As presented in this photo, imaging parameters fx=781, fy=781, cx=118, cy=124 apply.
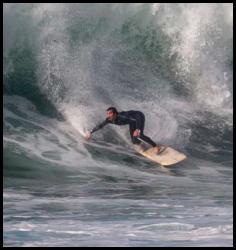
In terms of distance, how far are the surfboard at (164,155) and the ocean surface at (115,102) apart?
107mm

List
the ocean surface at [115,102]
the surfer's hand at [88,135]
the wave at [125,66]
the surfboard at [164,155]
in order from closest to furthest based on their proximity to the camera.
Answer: the ocean surface at [115,102] < the surfer's hand at [88,135] < the surfboard at [164,155] < the wave at [125,66]

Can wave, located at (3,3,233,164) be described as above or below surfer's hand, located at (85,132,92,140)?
above

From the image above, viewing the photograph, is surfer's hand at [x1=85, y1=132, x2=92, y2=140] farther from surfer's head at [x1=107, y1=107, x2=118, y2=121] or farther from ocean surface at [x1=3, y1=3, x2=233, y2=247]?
surfer's head at [x1=107, y1=107, x2=118, y2=121]

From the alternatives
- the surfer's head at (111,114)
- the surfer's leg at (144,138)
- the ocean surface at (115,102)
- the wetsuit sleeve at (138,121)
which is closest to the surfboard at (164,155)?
the ocean surface at (115,102)

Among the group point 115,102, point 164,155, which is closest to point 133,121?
point 164,155

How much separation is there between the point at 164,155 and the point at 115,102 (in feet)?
6.29

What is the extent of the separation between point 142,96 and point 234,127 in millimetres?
1729

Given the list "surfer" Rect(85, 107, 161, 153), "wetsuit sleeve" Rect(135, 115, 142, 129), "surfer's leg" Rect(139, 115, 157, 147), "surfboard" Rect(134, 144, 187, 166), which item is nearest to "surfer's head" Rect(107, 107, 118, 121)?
"surfer" Rect(85, 107, 161, 153)

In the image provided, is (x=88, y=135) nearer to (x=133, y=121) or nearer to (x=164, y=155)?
(x=133, y=121)

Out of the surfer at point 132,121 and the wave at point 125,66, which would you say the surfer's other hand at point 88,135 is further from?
the wave at point 125,66

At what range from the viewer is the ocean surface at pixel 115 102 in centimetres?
1089

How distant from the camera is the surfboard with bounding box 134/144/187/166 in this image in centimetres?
1227

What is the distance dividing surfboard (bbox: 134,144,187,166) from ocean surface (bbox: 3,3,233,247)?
0.11 meters

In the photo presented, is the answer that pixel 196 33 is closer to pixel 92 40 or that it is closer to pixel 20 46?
pixel 92 40
